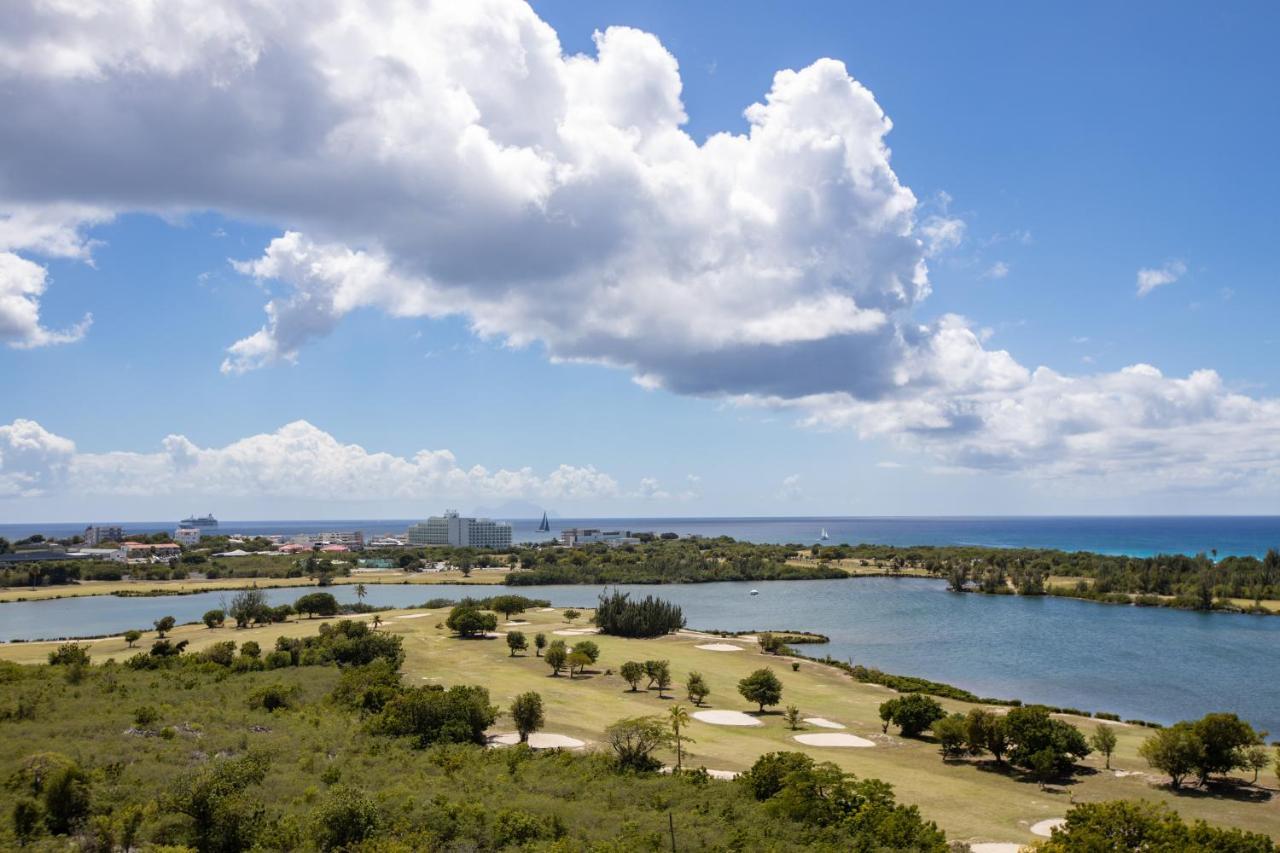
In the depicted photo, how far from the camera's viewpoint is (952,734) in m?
36.2

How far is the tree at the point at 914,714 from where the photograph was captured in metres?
40.7

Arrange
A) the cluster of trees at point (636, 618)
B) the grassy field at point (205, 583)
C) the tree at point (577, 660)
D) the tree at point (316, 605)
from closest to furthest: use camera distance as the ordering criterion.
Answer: the tree at point (577, 660) → the cluster of trees at point (636, 618) → the tree at point (316, 605) → the grassy field at point (205, 583)

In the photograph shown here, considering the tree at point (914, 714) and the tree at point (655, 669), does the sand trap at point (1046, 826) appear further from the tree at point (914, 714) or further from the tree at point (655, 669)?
the tree at point (655, 669)

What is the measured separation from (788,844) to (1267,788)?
25209mm

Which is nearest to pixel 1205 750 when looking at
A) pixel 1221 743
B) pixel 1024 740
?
pixel 1221 743

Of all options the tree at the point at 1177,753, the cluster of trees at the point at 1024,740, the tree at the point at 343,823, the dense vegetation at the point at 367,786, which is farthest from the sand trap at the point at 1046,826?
the tree at the point at 343,823

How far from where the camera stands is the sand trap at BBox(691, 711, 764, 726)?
43312 mm

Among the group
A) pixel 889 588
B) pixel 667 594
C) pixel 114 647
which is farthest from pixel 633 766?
pixel 889 588

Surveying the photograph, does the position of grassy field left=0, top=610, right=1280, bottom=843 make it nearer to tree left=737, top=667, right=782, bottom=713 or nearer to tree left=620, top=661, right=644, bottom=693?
tree left=620, top=661, right=644, bottom=693

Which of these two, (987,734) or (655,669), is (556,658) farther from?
(987,734)

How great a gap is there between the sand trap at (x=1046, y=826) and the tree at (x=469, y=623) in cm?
5593

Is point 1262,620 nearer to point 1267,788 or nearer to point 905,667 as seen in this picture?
point 905,667

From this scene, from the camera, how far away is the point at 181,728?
105ft

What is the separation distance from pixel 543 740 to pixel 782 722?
1490 cm
